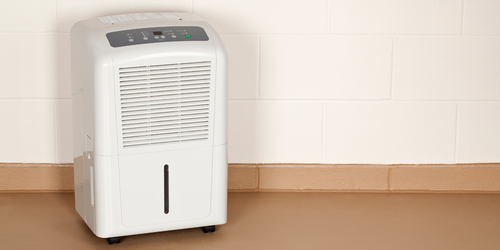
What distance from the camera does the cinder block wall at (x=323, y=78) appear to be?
2.09m

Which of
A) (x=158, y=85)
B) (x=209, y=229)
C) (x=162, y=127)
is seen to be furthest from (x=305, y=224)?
(x=158, y=85)

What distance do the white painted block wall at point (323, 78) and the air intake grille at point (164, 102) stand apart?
523 millimetres

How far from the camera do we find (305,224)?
191 cm

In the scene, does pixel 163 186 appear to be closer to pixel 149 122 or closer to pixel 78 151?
pixel 149 122

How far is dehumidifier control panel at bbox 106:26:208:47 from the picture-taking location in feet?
→ 5.20

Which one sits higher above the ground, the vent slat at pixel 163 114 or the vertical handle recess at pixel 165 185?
the vent slat at pixel 163 114

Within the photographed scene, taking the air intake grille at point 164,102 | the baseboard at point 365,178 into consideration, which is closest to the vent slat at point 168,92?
the air intake grille at point 164,102

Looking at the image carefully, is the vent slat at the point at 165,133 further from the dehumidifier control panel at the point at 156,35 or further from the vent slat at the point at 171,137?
the dehumidifier control panel at the point at 156,35

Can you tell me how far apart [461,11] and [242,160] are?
3.88 ft

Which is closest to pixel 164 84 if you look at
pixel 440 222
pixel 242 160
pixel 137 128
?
pixel 137 128

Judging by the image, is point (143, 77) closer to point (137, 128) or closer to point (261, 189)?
point (137, 128)

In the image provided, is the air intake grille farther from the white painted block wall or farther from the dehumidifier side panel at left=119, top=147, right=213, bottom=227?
the white painted block wall

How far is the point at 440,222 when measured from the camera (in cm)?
194

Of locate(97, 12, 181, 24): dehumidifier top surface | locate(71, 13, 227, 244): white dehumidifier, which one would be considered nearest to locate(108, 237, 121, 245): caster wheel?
locate(71, 13, 227, 244): white dehumidifier
